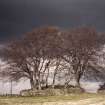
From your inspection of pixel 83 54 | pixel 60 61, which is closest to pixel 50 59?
pixel 60 61

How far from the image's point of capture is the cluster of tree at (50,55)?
60.0m

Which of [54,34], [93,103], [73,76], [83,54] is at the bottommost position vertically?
[93,103]

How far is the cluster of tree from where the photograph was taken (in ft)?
197

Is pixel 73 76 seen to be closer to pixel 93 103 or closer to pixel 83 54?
pixel 83 54

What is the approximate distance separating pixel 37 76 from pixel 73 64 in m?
6.53

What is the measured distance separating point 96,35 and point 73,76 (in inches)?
361

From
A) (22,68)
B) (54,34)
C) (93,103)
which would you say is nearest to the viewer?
(93,103)

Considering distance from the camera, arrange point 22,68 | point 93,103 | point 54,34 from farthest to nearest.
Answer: point 54,34
point 22,68
point 93,103

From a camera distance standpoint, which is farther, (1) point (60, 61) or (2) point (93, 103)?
(1) point (60, 61)

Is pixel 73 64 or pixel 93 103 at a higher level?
pixel 73 64

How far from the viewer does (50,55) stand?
2361 inches

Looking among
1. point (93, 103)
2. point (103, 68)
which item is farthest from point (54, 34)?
point (93, 103)

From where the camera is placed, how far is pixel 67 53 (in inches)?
2416

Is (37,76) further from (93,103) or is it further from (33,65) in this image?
(93,103)
